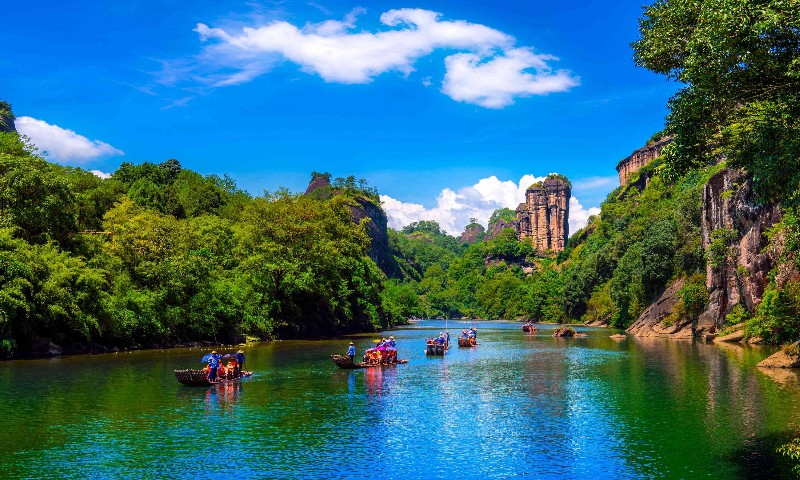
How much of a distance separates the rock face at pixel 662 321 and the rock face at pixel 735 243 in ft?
11.7

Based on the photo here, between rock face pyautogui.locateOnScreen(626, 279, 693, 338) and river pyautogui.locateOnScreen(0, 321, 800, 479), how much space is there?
100 ft

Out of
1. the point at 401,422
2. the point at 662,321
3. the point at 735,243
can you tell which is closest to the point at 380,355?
the point at 401,422

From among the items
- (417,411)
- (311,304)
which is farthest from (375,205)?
(417,411)

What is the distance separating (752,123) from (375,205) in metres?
158

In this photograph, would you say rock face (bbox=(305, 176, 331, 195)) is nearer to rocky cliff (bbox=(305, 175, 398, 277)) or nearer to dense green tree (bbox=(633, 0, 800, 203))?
rocky cliff (bbox=(305, 175, 398, 277))

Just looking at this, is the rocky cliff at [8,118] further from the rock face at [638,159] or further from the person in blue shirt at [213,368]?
the rock face at [638,159]

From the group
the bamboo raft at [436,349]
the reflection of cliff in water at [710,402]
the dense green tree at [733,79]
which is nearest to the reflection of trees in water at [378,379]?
the bamboo raft at [436,349]

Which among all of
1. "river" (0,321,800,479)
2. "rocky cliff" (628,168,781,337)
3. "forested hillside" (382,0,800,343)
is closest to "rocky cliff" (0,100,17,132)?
"river" (0,321,800,479)

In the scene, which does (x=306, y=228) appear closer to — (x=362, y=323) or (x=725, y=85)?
(x=362, y=323)

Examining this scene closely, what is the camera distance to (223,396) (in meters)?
28.6

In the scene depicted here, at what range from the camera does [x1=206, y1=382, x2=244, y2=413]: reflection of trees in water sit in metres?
26.0

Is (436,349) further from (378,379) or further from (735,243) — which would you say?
(735,243)

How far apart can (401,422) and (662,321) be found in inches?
2261

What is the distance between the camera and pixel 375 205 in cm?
17525
